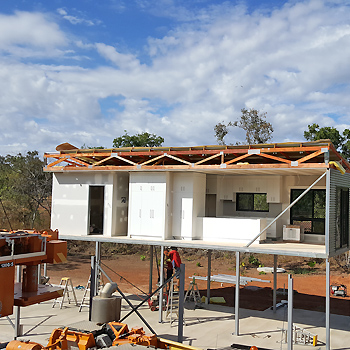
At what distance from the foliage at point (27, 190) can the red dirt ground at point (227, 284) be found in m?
6.49

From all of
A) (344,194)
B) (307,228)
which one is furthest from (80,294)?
(344,194)

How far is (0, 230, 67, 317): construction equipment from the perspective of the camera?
7.42 metres

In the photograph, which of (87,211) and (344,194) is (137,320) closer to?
(87,211)

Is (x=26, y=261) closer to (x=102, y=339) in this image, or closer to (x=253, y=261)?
(x=102, y=339)

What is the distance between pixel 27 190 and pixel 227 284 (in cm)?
2087

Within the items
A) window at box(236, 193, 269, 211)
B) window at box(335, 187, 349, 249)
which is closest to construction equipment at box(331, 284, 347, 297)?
window at box(236, 193, 269, 211)

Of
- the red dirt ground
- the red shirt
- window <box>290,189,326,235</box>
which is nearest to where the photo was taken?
the red shirt

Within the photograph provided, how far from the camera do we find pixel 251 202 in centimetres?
1992

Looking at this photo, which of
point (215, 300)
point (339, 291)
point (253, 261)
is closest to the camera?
point (215, 300)

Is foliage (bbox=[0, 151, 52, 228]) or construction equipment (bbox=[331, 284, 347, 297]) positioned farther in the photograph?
foliage (bbox=[0, 151, 52, 228])

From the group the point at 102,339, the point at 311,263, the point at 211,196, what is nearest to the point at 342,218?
the point at 211,196

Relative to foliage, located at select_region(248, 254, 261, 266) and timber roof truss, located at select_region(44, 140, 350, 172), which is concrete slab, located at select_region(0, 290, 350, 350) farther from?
foliage, located at select_region(248, 254, 261, 266)

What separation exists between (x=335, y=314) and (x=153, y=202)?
9.12 m

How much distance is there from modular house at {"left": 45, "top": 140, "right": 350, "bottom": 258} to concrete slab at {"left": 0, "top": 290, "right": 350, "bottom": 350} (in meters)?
2.91
